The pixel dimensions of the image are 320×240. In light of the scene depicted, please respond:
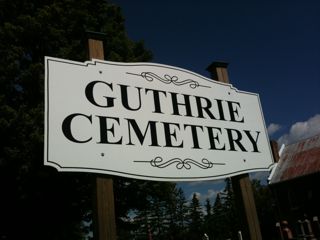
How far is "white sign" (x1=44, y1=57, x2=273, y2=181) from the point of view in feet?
10.5

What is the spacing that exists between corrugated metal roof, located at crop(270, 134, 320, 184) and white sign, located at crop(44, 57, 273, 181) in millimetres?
21091

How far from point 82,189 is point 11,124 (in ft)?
9.90

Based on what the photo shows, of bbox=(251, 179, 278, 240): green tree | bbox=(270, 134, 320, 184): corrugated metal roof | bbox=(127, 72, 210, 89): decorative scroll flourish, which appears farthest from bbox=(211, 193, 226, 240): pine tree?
bbox=(127, 72, 210, 89): decorative scroll flourish

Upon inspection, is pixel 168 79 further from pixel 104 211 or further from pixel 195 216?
pixel 195 216

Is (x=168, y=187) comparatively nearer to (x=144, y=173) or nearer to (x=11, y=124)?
(x=11, y=124)

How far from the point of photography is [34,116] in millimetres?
10484

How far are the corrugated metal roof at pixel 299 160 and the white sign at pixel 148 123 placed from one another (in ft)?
69.2

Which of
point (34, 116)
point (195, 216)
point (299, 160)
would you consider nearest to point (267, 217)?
point (299, 160)

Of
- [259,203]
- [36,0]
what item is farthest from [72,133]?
[259,203]

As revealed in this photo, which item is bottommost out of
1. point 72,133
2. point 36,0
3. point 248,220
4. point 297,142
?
point 248,220

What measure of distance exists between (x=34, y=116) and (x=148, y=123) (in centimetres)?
771

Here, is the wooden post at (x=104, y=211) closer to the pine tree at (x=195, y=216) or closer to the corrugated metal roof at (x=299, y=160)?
the corrugated metal roof at (x=299, y=160)

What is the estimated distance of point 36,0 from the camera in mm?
13211

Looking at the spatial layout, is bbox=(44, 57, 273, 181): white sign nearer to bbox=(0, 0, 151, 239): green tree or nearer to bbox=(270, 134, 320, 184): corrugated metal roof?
bbox=(0, 0, 151, 239): green tree
